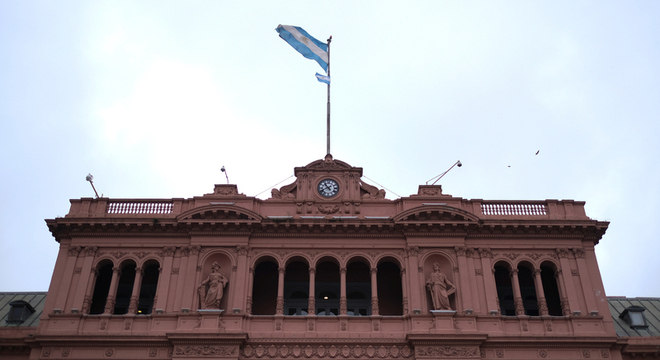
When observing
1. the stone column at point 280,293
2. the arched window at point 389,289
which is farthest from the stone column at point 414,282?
the stone column at point 280,293

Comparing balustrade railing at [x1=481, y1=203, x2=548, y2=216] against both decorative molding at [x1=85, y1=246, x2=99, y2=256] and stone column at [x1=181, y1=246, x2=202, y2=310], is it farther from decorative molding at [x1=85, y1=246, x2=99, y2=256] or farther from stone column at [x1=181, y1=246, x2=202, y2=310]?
decorative molding at [x1=85, y1=246, x2=99, y2=256]

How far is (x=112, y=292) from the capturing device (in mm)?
35562

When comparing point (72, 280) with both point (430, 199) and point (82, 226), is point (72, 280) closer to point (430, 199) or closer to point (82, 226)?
point (82, 226)

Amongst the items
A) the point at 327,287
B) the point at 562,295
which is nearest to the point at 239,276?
the point at 327,287

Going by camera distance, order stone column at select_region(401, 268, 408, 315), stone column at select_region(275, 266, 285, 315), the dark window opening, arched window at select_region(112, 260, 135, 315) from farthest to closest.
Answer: the dark window opening → arched window at select_region(112, 260, 135, 315) → stone column at select_region(401, 268, 408, 315) → stone column at select_region(275, 266, 285, 315)

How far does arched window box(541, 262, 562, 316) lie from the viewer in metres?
37.0

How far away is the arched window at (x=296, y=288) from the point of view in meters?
36.9

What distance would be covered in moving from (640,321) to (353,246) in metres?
18.3

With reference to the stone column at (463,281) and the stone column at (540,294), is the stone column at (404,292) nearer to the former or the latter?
the stone column at (463,281)

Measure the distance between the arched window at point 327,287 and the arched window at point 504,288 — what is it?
936cm

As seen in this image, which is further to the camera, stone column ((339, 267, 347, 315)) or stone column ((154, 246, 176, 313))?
stone column ((154, 246, 176, 313))

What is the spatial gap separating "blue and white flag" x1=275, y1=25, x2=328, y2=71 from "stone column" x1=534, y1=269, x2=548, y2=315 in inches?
793

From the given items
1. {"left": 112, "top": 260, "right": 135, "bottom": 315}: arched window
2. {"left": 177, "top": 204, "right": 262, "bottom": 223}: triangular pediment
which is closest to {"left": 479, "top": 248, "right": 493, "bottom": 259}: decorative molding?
{"left": 177, "top": 204, "right": 262, "bottom": 223}: triangular pediment

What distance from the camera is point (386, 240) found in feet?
122
